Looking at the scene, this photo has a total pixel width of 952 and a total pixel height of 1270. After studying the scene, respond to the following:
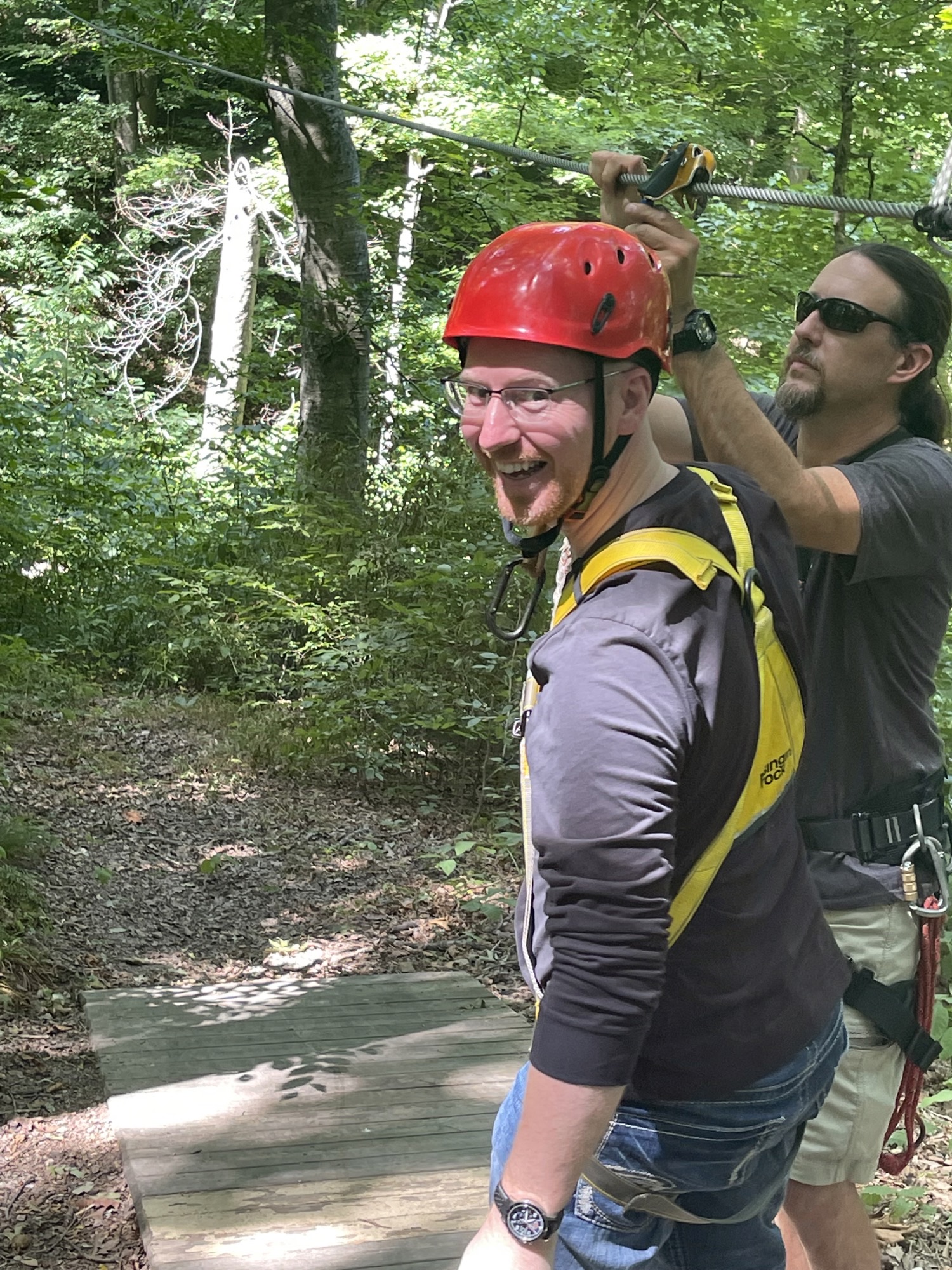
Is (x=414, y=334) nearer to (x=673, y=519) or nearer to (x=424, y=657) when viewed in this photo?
(x=424, y=657)

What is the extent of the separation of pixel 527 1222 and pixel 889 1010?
3.69ft

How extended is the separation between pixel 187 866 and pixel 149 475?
6296 millimetres

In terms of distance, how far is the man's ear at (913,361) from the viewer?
2482mm

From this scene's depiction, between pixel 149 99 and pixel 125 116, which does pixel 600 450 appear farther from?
pixel 149 99

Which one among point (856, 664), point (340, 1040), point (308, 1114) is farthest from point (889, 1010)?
point (340, 1040)

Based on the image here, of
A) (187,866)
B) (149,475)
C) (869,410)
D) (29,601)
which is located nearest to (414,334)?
(149,475)

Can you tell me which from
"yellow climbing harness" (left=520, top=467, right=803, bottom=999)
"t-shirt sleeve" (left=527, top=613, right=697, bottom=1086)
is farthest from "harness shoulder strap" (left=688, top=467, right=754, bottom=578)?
"t-shirt sleeve" (left=527, top=613, right=697, bottom=1086)

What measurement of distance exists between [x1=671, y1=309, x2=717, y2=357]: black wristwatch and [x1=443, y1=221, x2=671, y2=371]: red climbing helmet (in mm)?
475

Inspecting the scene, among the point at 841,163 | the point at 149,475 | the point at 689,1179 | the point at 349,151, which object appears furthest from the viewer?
the point at 149,475

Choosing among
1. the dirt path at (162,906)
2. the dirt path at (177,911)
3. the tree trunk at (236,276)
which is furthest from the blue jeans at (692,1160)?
the tree trunk at (236,276)

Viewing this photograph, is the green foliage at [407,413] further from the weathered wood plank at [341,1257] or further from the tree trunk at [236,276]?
the weathered wood plank at [341,1257]

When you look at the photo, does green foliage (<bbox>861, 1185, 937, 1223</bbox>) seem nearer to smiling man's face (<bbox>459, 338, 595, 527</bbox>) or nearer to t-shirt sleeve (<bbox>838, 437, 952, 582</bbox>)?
t-shirt sleeve (<bbox>838, 437, 952, 582</bbox>)

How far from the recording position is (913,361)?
2482 millimetres

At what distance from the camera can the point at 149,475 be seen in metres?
11.9
